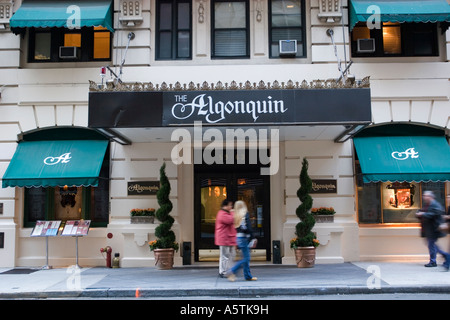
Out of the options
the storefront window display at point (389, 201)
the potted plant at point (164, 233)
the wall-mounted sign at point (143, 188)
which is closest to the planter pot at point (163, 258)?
the potted plant at point (164, 233)

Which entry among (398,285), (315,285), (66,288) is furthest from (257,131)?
(66,288)

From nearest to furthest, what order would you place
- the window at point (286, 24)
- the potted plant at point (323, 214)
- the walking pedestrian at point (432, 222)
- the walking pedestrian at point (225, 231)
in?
1. the walking pedestrian at point (225, 231)
2. the walking pedestrian at point (432, 222)
3. the potted plant at point (323, 214)
4. the window at point (286, 24)

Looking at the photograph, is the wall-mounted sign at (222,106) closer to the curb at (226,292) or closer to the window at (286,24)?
the window at (286,24)

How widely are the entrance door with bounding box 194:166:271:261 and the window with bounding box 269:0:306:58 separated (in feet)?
12.3

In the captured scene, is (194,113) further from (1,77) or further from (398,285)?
(1,77)

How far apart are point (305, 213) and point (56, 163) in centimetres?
693

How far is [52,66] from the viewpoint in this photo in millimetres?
13820

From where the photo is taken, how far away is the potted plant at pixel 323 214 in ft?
42.4

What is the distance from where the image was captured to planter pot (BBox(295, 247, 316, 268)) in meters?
12.2

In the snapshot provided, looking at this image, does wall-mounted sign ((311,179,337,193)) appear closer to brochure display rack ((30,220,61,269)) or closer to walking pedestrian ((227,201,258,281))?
walking pedestrian ((227,201,258,281))

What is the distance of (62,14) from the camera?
521 inches

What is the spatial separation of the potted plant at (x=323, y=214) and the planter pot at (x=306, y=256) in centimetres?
109
